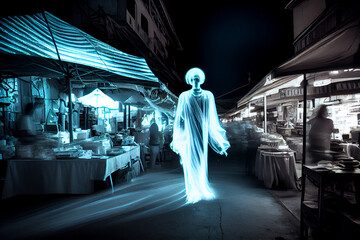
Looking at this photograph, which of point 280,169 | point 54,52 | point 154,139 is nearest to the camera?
point 54,52

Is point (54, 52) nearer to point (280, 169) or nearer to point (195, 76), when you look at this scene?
point (195, 76)

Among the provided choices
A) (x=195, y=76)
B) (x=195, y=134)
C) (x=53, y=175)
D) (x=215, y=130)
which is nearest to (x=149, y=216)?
(x=195, y=134)

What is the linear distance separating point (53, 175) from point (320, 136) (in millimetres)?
→ 6981

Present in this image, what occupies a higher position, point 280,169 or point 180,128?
point 180,128

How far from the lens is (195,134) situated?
188 inches

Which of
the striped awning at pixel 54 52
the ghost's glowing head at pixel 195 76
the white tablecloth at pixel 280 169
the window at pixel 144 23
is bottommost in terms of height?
the white tablecloth at pixel 280 169

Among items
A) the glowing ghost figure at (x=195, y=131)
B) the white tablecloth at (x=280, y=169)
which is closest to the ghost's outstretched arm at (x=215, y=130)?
the glowing ghost figure at (x=195, y=131)

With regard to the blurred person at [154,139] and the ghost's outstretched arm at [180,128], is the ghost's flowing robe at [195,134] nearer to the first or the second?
the ghost's outstretched arm at [180,128]

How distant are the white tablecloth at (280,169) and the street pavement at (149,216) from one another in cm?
43

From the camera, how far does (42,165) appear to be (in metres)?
4.71

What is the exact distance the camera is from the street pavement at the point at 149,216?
124 inches

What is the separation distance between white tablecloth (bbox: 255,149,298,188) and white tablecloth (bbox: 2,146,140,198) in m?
4.28

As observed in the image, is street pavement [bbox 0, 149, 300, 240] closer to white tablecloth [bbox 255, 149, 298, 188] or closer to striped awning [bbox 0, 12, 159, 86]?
white tablecloth [bbox 255, 149, 298, 188]

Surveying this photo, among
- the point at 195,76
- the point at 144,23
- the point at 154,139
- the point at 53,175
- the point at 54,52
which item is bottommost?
the point at 53,175
